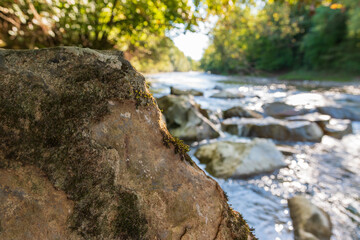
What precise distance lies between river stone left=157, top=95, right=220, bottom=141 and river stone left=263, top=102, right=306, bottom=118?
4.38m

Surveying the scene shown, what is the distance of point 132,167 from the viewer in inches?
52.4

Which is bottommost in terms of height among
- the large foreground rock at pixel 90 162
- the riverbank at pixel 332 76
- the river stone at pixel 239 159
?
the riverbank at pixel 332 76

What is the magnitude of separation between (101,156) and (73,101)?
1.37ft

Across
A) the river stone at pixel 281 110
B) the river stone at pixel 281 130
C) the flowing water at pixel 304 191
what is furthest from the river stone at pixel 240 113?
the flowing water at pixel 304 191

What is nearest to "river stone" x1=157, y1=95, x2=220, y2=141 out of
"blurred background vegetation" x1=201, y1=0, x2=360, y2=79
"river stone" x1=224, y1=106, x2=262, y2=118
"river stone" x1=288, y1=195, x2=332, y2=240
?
"blurred background vegetation" x1=201, y1=0, x2=360, y2=79

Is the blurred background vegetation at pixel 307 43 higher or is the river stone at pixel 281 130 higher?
the blurred background vegetation at pixel 307 43

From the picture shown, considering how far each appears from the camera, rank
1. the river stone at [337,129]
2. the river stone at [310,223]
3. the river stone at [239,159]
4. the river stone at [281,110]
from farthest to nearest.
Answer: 1. the river stone at [281,110]
2. the river stone at [337,129]
3. the river stone at [239,159]
4. the river stone at [310,223]

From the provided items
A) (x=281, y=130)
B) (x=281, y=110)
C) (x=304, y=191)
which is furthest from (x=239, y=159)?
(x=281, y=110)

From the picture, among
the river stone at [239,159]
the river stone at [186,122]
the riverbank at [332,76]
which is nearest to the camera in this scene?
the river stone at [239,159]

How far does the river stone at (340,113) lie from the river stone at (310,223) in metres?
7.87

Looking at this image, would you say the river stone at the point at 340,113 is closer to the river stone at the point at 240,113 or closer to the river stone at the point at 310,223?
the river stone at the point at 240,113

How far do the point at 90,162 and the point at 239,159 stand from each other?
3703mm

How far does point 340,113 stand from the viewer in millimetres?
9102

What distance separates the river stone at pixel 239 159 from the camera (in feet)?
13.9
